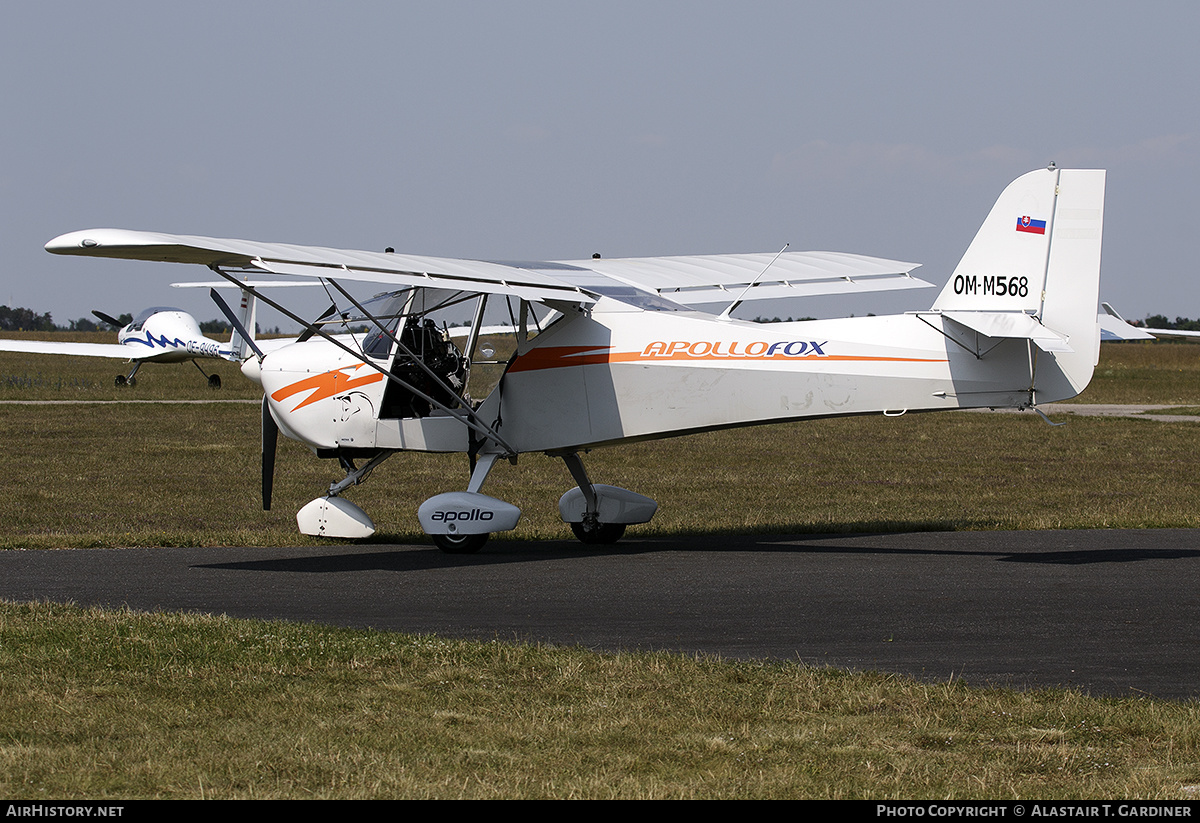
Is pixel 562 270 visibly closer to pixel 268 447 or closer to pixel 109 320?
pixel 268 447

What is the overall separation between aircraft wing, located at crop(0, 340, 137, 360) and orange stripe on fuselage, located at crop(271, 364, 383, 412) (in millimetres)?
28202

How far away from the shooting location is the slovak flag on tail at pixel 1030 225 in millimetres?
10930

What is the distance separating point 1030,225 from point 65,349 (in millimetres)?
39002

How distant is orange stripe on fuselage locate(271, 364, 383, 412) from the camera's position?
40.7 ft

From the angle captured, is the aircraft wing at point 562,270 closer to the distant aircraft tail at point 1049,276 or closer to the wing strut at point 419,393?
the wing strut at point 419,393

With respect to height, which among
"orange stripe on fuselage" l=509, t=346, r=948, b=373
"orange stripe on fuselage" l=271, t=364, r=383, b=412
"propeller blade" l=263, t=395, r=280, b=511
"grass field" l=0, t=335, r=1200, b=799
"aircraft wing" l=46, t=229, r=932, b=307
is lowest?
"grass field" l=0, t=335, r=1200, b=799

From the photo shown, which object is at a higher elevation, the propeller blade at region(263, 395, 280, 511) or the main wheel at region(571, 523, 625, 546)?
the propeller blade at region(263, 395, 280, 511)

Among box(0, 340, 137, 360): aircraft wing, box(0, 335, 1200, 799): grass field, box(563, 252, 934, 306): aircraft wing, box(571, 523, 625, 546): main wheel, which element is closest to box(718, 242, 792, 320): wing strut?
box(563, 252, 934, 306): aircraft wing

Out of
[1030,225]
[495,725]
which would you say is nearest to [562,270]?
[1030,225]

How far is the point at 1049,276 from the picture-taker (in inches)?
429

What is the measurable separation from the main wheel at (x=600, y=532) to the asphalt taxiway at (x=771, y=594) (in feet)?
0.57

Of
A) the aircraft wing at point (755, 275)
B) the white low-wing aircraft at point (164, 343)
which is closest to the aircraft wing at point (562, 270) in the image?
the aircraft wing at point (755, 275)

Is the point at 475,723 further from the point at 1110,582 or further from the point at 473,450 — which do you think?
the point at 473,450

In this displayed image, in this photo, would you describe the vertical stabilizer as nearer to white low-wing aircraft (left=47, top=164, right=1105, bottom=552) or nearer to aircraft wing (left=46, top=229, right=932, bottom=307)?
white low-wing aircraft (left=47, top=164, right=1105, bottom=552)
